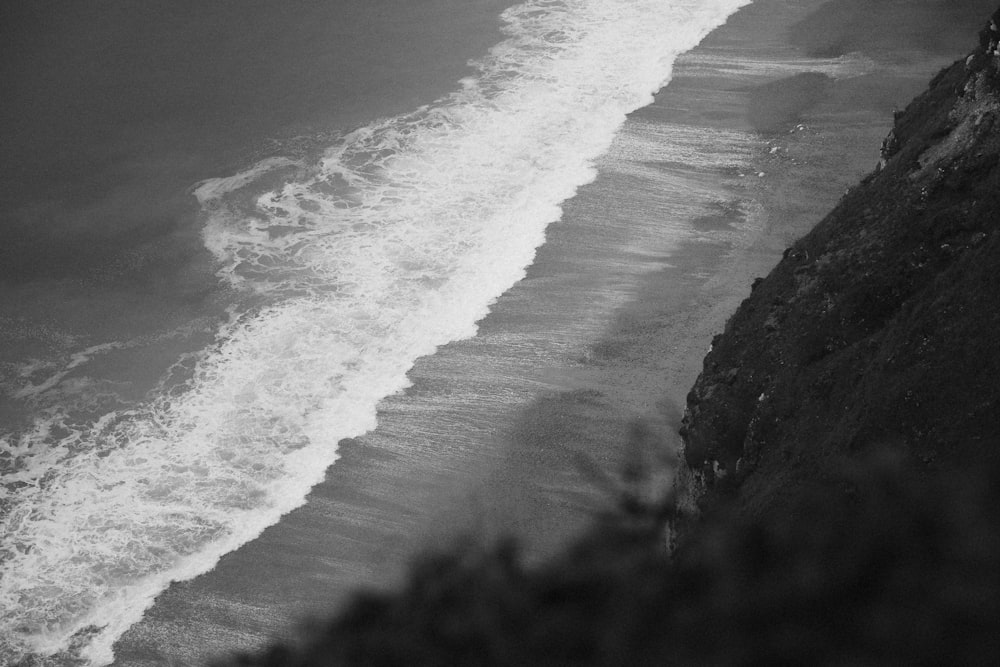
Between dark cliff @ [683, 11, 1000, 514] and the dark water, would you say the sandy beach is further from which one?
the dark water

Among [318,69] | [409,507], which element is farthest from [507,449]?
[318,69]

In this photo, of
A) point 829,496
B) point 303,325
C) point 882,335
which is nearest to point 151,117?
point 303,325

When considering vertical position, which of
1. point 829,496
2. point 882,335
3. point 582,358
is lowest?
point 582,358

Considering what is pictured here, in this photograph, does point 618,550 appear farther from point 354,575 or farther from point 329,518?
point 329,518

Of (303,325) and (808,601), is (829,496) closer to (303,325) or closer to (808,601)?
(808,601)

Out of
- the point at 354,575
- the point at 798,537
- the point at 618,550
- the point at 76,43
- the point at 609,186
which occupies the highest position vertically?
the point at 76,43

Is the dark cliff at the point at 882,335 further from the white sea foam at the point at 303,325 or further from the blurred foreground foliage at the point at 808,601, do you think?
the white sea foam at the point at 303,325

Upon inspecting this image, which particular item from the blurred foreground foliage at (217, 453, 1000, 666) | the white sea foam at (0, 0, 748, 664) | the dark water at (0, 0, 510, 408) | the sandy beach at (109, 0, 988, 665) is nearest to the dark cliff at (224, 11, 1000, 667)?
the blurred foreground foliage at (217, 453, 1000, 666)
